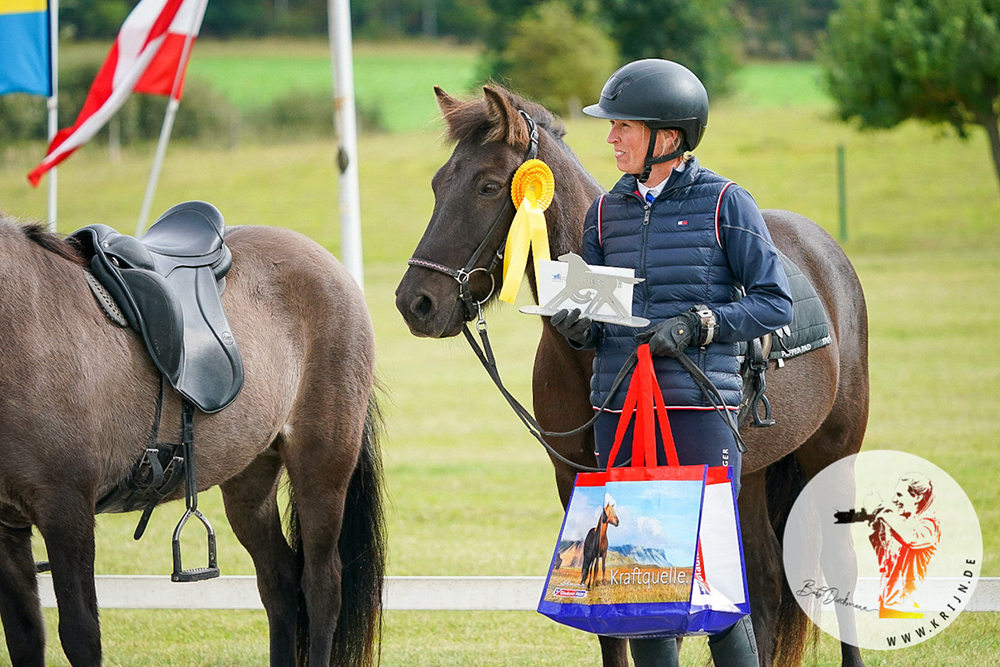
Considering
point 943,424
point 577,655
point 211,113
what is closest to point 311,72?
point 211,113

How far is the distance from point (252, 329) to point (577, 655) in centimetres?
189

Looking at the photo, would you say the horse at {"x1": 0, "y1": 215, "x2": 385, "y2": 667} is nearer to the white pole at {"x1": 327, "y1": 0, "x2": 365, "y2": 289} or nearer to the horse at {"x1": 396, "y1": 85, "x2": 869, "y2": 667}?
the horse at {"x1": 396, "y1": 85, "x2": 869, "y2": 667}

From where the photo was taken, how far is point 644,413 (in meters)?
2.75

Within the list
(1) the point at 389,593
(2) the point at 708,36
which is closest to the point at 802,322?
(1) the point at 389,593

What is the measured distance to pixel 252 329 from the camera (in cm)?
367

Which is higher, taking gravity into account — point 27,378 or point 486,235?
point 486,235

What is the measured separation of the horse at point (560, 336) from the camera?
298 centimetres

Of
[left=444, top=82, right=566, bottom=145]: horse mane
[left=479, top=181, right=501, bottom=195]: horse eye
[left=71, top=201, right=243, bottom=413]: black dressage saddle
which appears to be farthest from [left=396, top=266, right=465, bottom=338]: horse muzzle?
[left=71, top=201, right=243, bottom=413]: black dressage saddle

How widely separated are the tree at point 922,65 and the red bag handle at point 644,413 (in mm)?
18681

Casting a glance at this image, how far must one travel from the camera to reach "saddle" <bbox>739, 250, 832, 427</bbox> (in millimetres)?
3285

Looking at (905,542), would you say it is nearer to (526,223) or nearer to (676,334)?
(676,334)

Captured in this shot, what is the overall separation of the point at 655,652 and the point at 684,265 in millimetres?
1006

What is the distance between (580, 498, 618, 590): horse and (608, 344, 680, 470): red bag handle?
0.42 feet

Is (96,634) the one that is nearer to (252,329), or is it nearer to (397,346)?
(252,329)
